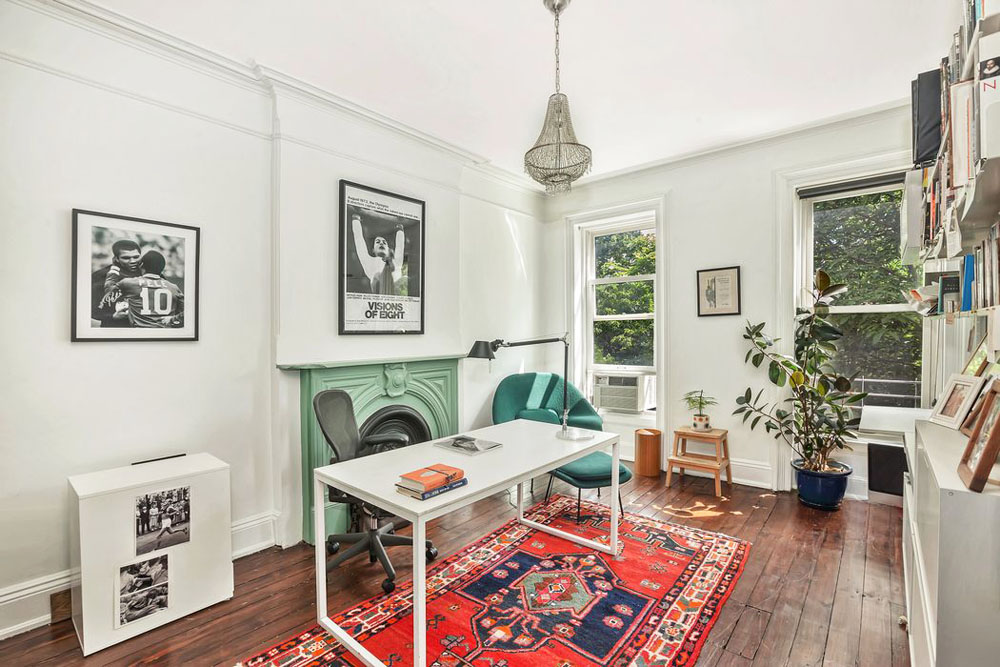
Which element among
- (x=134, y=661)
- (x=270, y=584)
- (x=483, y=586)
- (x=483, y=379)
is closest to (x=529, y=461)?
(x=483, y=586)

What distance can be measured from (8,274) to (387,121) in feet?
7.20

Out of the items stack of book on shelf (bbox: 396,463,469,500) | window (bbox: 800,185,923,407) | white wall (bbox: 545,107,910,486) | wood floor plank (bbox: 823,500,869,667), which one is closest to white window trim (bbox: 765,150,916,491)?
white wall (bbox: 545,107,910,486)

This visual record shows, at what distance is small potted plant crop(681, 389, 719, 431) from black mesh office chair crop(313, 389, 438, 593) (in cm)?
239

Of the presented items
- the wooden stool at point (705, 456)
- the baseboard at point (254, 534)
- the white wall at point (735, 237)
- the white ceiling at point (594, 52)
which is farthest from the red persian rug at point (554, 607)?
the white ceiling at point (594, 52)

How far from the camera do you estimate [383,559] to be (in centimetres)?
242

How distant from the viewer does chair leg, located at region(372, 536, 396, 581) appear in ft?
7.72

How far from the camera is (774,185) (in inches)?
146

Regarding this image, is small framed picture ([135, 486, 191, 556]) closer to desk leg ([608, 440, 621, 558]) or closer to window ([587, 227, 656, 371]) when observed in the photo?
desk leg ([608, 440, 621, 558])

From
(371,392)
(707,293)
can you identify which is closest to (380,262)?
(371,392)

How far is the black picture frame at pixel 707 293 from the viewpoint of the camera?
12.7 ft

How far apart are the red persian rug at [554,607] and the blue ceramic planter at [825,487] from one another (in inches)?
37.2

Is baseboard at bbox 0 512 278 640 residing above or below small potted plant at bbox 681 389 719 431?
below

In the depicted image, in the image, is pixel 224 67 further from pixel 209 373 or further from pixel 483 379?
pixel 483 379

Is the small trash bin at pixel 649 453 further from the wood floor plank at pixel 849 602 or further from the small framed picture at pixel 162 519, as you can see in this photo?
the small framed picture at pixel 162 519
